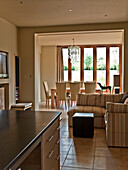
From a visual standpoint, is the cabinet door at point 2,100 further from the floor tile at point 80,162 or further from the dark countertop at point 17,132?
the dark countertop at point 17,132

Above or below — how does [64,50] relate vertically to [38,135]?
above

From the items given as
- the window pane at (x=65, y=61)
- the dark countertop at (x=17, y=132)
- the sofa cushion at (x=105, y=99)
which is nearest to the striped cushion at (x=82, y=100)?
the sofa cushion at (x=105, y=99)

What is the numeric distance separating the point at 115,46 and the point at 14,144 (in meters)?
9.95

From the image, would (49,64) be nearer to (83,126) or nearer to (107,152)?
(83,126)

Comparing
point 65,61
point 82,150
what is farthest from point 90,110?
point 65,61

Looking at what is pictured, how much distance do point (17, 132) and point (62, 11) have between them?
460 cm

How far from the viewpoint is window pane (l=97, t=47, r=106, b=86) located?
34.6 ft

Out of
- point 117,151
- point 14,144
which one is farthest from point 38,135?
point 117,151

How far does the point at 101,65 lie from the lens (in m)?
10.6

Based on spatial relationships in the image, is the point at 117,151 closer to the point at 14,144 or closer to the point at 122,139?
the point at 122,139

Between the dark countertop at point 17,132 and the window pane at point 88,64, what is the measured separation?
28.9 ft

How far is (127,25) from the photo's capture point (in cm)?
649

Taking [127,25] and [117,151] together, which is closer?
[117,151]

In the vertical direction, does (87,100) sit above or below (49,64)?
below
